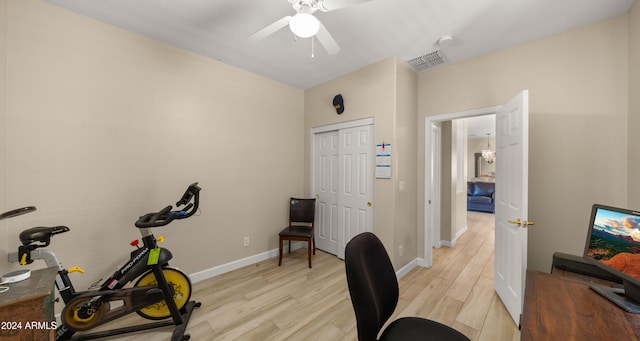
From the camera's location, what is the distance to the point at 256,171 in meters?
3.19

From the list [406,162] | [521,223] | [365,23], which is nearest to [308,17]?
[365,23]

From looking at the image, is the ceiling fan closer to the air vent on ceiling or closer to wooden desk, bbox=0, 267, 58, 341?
the air vent on ceiling

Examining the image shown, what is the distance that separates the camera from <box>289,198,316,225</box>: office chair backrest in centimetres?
342

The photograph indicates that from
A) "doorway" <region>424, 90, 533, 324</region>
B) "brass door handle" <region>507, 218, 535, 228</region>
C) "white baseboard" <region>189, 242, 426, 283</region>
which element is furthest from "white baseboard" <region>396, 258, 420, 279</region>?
"brass door handle" <region>507, 218, 535, 228</region>

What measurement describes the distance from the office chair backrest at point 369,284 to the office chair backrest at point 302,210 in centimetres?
215

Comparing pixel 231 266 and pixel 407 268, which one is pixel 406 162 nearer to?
pixel 407 268

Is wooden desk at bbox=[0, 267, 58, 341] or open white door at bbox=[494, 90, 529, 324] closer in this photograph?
wooden desk at bbox=[0, 267, 58, 341]

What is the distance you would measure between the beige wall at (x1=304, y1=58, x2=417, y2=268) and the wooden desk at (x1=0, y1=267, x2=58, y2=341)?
275cm

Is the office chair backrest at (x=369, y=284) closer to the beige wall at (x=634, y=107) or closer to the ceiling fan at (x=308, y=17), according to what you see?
the ceiling fan at (x=308, y=17)

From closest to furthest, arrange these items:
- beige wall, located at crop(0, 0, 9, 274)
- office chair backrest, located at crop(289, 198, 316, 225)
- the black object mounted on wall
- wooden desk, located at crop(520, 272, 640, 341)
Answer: wooden desk, located at crop(520, 272, 640, 341) < beige wall, located at crop(0, 0, 9, 274) < the black object mounted on wall < office chair backrest, located at crop(289, 198, 316, 225)

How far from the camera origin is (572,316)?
0.96 m

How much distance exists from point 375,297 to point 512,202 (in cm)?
177

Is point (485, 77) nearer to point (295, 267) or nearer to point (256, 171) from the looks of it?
point (256, 171)

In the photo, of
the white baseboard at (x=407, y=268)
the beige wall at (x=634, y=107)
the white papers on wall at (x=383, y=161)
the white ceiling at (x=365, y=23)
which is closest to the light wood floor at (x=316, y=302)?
the white baseboard at (x=407, y=268)
